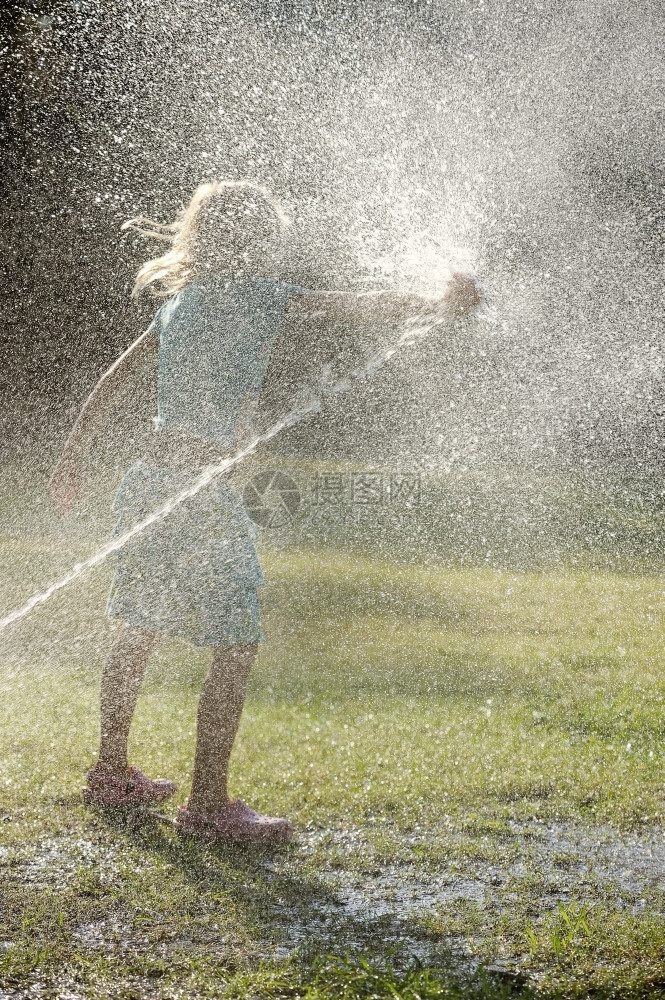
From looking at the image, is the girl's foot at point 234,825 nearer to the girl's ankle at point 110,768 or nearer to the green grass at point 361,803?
the green grass at point 361,803

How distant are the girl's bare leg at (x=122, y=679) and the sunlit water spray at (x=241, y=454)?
0.23 meters

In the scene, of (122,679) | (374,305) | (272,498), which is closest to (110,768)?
(122,679)

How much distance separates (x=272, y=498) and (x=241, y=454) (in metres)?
6.69

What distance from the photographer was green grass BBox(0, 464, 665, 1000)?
82.5 inches

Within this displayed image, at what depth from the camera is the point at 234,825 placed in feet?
8.87

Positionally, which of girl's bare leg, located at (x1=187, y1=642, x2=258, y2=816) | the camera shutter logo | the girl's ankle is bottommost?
the girl's ankle

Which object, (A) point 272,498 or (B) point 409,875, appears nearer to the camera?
(B) point 409,875

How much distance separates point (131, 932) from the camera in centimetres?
221

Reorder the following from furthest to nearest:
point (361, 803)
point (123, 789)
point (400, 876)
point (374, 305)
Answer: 1. point (361, 803)
2. point (123, 789)
3. point (374, 305)
4. point (400, 876)

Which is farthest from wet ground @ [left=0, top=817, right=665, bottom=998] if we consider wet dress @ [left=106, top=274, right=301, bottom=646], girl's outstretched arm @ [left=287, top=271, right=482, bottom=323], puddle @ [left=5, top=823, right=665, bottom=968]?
girl's outstretched arm @ [left=287, top=271, right=482, bottom=323]

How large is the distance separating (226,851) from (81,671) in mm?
2692

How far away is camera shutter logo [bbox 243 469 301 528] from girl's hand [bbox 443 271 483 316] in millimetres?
6395

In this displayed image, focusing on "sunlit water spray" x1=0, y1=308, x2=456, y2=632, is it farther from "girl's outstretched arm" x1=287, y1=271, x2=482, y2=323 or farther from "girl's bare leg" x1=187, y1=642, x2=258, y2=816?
"girl's bare leg" x1=187, y1=642, x2=258, y2=816

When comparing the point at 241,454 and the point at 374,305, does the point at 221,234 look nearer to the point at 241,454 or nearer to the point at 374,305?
the point at 374,305
